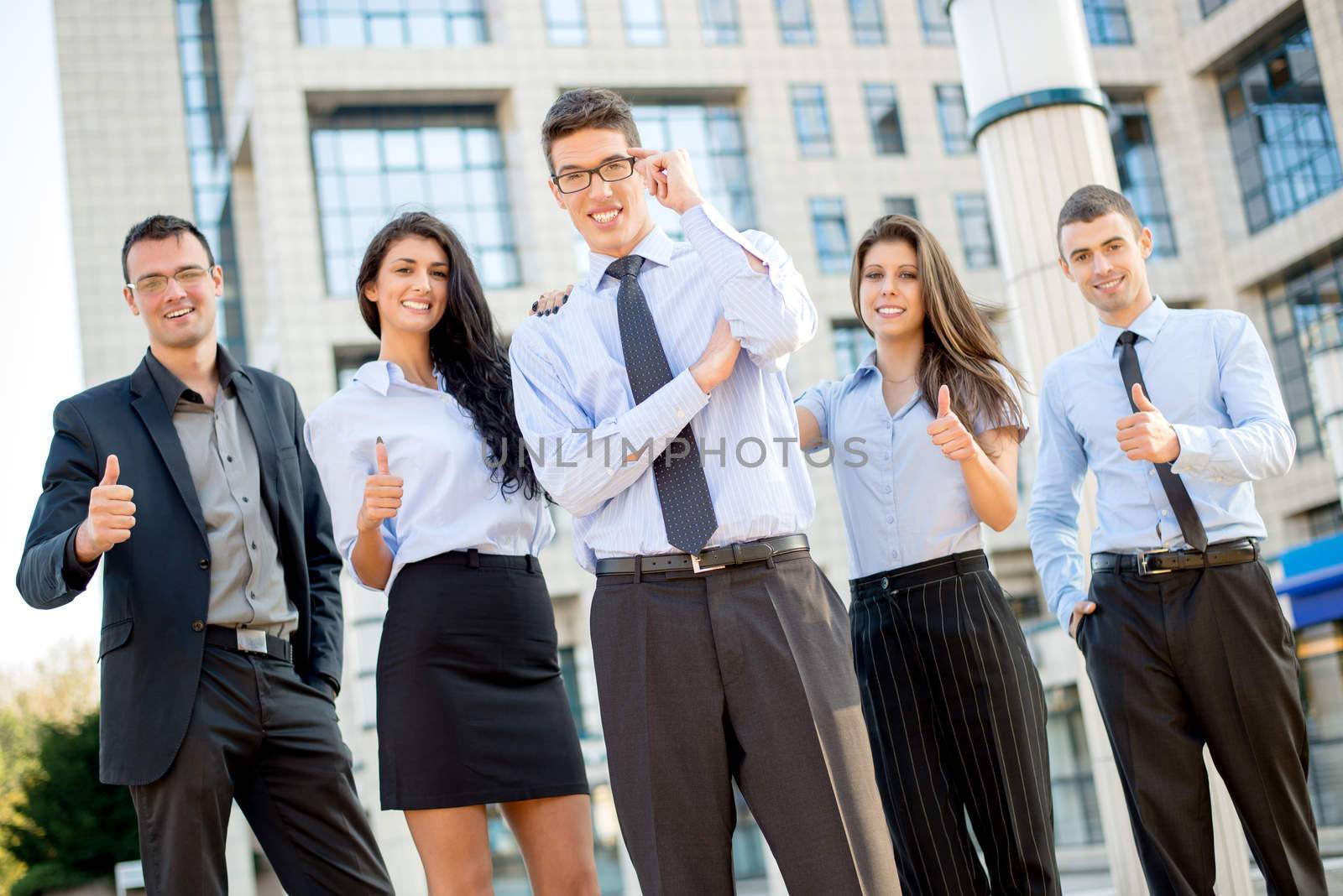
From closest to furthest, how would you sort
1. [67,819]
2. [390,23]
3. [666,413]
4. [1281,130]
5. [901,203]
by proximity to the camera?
[666,413] < [67,819] < [390,23] < [1281,130] < [901,203]

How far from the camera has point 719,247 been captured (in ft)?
8.48

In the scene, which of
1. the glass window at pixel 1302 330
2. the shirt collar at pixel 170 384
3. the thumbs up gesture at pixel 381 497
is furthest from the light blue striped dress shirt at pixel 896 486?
the glass window at pixel 1302 330

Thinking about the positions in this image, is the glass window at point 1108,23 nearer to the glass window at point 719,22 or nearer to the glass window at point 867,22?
the glass window at point 867,22

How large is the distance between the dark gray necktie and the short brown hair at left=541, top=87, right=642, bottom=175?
294 mm

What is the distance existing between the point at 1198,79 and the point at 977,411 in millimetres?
26435

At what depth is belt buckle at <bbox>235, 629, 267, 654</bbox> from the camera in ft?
11.0

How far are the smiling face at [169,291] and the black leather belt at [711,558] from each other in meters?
1.62

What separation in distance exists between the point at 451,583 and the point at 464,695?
0.28 metres

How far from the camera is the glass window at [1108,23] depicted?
89.2ft

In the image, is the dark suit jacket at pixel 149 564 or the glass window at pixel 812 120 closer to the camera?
the dark suit jacket at pixel 149 564

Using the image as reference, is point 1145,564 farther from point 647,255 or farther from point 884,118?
point 884,118

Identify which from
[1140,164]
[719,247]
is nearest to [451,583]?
[719,247]

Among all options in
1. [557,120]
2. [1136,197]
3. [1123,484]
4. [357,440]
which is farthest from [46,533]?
[1136,197]

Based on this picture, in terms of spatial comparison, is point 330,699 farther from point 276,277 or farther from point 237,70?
point 237,70
